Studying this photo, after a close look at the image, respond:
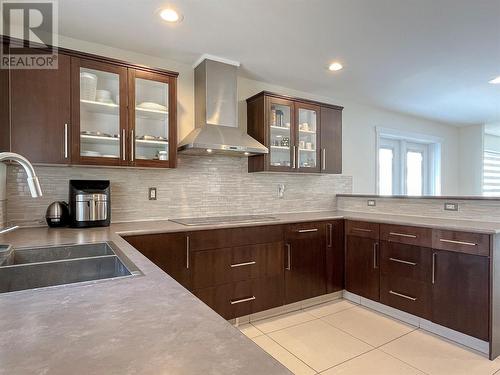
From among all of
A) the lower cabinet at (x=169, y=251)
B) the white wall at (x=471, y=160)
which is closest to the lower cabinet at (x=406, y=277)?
the lower cabinet at (x=169, y=251)

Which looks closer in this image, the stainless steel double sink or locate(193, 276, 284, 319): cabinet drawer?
the stainless steel double sink

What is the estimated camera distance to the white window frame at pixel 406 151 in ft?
15.4

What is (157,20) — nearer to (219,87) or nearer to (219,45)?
(219,45)

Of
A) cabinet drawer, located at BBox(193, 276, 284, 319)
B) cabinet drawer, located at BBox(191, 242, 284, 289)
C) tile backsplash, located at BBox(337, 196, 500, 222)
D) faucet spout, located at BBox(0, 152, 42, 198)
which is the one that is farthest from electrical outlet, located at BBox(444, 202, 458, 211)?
faucet spout, located at BBox(0, 152, 42, 198)

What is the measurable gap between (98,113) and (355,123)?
3.44m

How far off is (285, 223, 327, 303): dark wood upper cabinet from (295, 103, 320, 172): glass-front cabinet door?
2.52ft

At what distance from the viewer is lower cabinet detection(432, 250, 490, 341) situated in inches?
81.3

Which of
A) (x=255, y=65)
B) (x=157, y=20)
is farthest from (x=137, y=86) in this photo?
(x=255, y=65)

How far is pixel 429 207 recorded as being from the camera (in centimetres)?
291

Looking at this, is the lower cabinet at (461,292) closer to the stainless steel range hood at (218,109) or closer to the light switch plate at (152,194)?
the stainless steel range hood at (218,109)

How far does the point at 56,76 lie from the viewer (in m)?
2.12

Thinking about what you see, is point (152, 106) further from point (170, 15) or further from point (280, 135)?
point (280, 135)

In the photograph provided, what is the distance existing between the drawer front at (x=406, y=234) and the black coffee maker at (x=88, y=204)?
8.04 ft

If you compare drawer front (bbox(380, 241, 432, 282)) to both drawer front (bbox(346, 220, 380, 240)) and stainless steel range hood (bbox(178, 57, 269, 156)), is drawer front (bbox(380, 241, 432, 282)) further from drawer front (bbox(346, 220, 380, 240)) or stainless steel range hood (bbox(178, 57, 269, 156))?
stainless steel range hood (bbox(178, 57, 269, 156))
